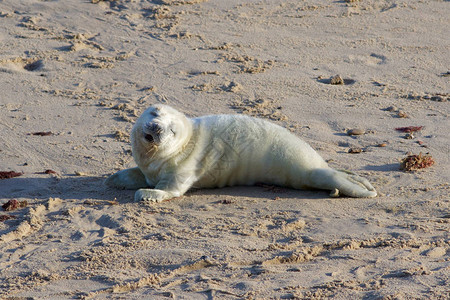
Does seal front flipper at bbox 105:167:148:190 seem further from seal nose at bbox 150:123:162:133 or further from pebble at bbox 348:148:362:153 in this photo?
pebble at bbox 348:148:362:153

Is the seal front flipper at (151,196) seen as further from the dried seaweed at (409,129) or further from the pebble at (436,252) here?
the dried seaweed at (409,129)

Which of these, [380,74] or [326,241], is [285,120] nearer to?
[380,74]

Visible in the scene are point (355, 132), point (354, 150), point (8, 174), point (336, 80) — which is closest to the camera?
point (8, 174)

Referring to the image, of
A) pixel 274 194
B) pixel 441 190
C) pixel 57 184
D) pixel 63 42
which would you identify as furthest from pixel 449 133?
pixel 63 42

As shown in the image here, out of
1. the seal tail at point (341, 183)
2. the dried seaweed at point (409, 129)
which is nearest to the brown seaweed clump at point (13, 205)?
the seal tail at point (341, 183)

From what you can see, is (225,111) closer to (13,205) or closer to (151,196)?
(151,196)

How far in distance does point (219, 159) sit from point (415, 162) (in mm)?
2028

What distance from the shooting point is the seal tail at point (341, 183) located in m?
6.46

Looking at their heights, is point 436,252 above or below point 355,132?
above

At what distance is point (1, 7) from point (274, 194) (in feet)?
22.5

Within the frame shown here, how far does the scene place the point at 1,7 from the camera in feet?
37.5

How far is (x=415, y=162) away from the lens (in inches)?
281

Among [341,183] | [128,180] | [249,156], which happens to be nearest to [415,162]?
[341,183]

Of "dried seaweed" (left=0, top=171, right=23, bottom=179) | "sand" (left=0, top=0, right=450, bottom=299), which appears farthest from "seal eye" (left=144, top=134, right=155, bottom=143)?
"dried seaweed" (left=0, top=171, right=23, bottom=179)
